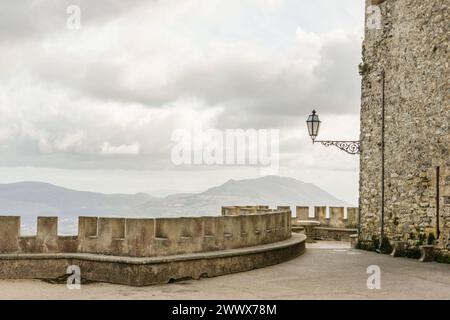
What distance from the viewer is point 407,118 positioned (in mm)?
13727

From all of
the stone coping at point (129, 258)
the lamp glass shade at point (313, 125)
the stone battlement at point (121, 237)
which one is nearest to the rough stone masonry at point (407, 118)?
the lamp glass shade at point (313, 125)

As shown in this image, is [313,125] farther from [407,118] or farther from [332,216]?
[332,216]

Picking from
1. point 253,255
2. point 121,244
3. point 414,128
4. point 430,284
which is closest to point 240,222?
point 253,255

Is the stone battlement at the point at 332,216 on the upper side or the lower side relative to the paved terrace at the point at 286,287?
upper

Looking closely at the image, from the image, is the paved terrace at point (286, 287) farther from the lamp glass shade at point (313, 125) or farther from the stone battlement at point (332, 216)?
the stone battlement at point (332, 216)

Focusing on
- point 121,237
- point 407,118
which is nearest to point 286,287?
point 121,237

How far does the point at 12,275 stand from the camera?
9.30 metres

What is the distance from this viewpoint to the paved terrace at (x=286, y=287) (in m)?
8.05

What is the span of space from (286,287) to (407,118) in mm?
6676

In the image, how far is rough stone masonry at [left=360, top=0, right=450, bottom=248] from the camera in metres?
12.5

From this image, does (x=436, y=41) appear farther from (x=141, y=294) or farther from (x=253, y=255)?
(x=141, y=294)

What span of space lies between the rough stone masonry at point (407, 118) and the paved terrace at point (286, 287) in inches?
89.2
